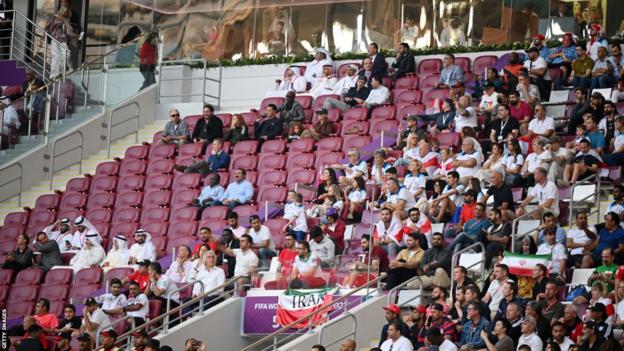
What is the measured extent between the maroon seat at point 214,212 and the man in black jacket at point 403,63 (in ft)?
14.0

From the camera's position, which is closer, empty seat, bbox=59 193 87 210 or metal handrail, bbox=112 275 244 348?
metal handrail, bbox=112 275 244 348

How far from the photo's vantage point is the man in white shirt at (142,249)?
22188 mm

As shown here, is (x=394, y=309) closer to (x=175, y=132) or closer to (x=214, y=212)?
(x=214, y=212)

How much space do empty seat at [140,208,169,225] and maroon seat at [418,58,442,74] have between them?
511cm

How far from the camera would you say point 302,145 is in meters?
24.1

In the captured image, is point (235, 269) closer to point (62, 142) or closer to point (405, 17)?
point (62, 142)

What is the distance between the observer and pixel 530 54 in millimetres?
23922

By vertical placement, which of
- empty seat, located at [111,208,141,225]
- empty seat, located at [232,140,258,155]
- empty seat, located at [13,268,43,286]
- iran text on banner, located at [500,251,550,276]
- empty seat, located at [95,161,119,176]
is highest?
empty seat, located at [232,140,258,155]

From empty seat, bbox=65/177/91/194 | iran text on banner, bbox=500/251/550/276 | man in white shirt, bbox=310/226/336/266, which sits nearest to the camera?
iran text on banner, bbox=500/251/550/276

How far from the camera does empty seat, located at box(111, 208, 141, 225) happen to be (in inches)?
945

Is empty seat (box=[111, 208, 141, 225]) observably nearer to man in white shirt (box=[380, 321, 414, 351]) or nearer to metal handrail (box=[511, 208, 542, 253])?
metal handrail (box=[511, 208, 542, 253])

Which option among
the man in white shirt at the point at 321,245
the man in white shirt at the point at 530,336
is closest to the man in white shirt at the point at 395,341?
the man in white shirt at the point at 530,336

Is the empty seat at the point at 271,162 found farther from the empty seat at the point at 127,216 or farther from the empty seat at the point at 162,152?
the empty seat at the point at 127,216

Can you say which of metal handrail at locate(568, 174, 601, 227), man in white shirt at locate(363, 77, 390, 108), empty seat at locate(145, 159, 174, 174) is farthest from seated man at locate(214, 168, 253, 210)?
metal handrail at locate(568, 174, 601, 227)
